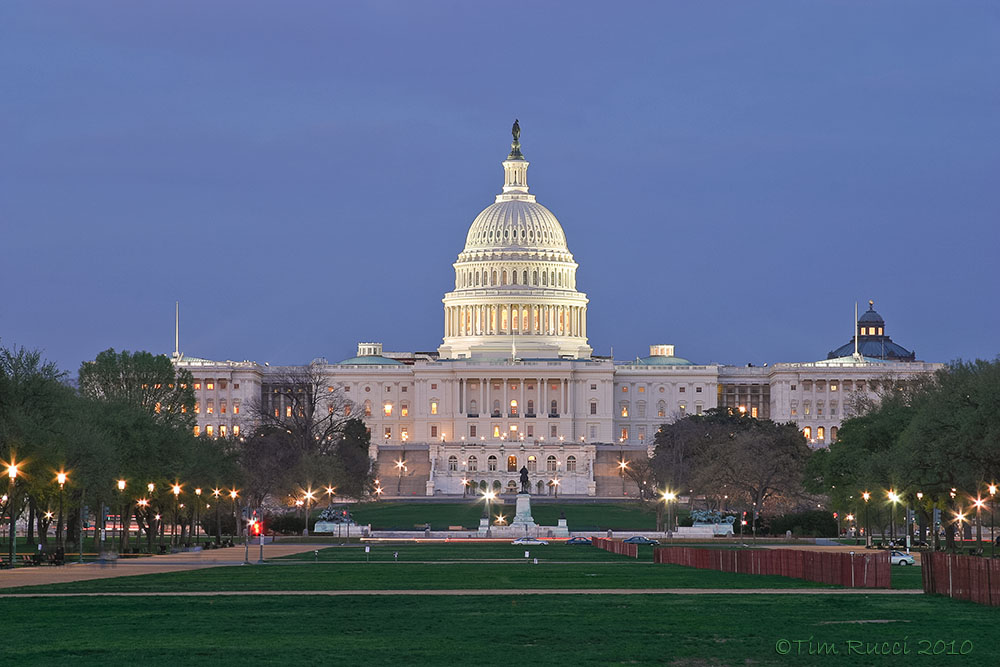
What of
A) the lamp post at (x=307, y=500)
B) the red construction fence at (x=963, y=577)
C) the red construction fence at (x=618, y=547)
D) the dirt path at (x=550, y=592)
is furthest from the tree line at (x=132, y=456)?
the red construction fence at (x=963, y=577)

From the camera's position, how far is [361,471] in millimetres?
139250

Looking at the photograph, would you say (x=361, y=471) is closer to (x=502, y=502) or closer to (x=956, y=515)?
(x=502, y=502)

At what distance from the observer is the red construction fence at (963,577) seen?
37969mm

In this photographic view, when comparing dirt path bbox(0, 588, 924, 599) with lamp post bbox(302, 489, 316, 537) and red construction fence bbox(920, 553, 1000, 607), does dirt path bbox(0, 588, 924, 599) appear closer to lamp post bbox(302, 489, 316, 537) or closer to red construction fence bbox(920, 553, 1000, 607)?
red construction fence bbox(920, 553, 1000, 607)

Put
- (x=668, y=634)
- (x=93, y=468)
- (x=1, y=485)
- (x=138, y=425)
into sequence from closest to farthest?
(x=668, y=634)
(x=1, y=485)
(x=93, y=468)
(x=138, y=425)

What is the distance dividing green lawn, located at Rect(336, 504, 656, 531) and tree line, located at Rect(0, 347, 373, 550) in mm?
3146

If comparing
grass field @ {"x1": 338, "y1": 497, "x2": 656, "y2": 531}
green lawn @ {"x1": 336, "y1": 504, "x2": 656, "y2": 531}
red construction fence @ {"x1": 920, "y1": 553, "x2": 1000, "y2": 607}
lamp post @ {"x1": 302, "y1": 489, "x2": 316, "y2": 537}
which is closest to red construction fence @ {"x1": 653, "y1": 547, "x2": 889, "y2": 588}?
red construction fence @ {"x1": 920, "y1": 553, "x2": 1000, "y2": 607}

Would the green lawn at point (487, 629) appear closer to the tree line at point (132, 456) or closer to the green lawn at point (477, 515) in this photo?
the tree line at point (132, 456)

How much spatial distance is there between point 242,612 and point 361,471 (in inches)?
4000

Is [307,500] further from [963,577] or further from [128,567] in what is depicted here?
[963,577]

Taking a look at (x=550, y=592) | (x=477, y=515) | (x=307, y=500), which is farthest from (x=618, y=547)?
(x=477, y=515)

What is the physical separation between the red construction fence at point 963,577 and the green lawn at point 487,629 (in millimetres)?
598

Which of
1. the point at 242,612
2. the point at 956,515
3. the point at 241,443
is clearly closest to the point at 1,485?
the point at 242,612

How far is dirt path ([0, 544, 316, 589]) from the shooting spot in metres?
52.7
